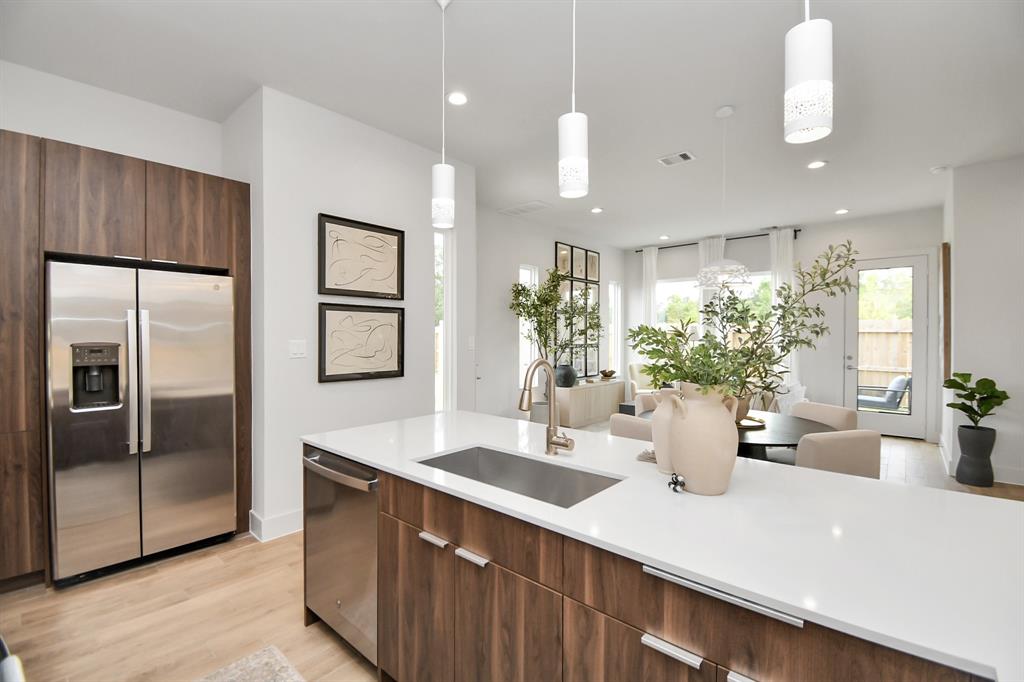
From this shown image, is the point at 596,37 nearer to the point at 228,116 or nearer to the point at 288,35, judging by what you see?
the point at 288,35

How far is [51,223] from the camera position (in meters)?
2.44

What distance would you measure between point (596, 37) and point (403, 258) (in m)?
2.03

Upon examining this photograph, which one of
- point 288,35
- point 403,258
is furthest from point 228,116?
point 403,258

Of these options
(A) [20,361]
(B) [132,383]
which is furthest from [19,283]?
(B) [132,383]

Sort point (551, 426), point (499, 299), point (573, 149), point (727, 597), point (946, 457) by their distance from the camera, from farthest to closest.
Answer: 1. point (499, 299)
2. point (946, 457)
3. point (551, 426)
4. point (573, 149)
5. point (727, 597)

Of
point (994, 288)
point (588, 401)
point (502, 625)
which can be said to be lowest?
point (588, 401)

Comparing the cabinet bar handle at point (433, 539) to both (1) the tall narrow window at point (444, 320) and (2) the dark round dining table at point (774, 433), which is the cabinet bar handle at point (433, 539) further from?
(1) the tall narrow window at point (444, 320)

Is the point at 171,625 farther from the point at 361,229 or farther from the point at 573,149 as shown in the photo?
Result: the point at 573,149

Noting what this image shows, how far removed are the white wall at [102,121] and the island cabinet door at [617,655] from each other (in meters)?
3.78

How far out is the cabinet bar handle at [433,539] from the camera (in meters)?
1.44

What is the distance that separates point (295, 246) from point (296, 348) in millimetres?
674

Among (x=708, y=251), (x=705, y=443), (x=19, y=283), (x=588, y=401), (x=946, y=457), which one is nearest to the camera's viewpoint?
(x=705, y=443)

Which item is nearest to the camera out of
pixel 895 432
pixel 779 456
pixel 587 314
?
pixel 779 456

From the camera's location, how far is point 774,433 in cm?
312
